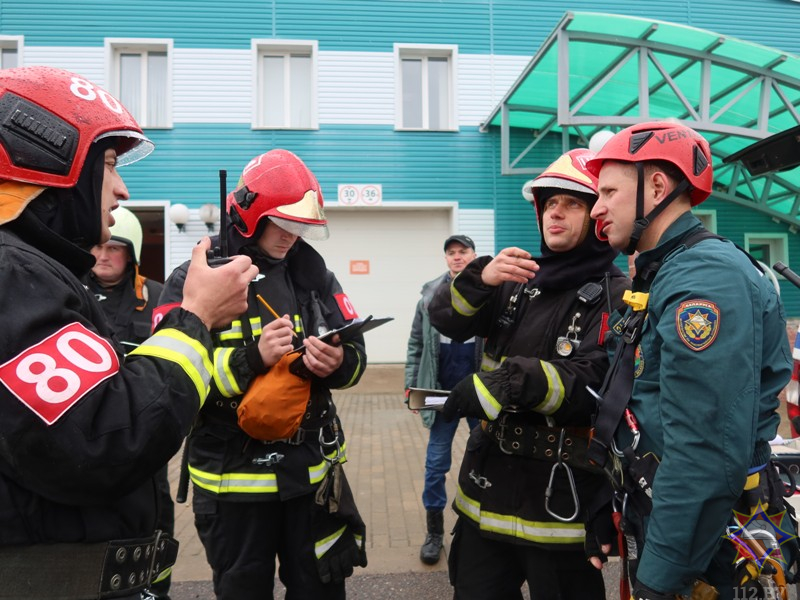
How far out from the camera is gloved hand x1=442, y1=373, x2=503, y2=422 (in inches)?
76.2

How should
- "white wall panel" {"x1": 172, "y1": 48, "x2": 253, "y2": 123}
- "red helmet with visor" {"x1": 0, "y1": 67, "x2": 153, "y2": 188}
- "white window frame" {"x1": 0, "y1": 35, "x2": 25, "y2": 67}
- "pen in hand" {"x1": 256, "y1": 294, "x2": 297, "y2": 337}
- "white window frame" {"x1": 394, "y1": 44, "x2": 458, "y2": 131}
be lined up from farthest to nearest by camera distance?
"white window frame" {"x1": 394, "y1": 44, "x2": 458, "y2": 131} → "white wall panel" {"x1": 172, "y1": 48, "x2": 253, "y2": 123} → "white window frame" {"x1": 0, "y1": 35, "x2": 25, "y2": 67} → "pen in hand" {"x1": 256, "y1": 294, "x2": 297, "y2": 337} → "red helmet with visor" {"x1": 0, "y1": 67, "x2": 153, "y2": 188}

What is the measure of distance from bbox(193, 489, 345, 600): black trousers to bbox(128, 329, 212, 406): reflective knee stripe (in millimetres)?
1105

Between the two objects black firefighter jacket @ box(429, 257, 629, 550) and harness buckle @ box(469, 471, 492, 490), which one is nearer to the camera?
black firefighter jacket @ box(429, 257, 629, 550)

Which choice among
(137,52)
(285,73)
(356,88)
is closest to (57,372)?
(356,88)

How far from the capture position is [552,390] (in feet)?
6.15

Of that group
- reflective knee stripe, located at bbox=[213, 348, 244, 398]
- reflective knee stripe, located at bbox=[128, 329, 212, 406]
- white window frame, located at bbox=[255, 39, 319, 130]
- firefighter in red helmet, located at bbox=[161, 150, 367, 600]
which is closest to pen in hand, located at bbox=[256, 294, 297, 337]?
firefighter in red helmet, located at bbox=[161, 150, 367, 600]

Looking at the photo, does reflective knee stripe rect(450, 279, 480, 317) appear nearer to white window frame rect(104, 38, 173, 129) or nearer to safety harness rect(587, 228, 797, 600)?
safety harness rect(587, 228, 797, 600)

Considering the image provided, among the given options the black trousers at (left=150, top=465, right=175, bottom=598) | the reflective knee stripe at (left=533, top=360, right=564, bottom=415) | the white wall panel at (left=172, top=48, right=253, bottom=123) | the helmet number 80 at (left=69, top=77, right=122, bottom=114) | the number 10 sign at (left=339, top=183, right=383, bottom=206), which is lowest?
the black trousers at (left=150, top=465, right=175, bottom=598)

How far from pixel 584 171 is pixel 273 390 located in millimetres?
A: 1513

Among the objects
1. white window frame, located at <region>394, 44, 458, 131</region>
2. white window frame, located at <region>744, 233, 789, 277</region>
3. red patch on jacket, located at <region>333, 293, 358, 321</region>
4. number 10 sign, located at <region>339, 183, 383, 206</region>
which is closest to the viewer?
red patch on jacket, located at <region>333, 293, 358, 321</region>

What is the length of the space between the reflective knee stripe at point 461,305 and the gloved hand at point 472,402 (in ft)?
1.13

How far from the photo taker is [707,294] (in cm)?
145

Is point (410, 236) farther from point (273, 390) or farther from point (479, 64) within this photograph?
point (273, 390)

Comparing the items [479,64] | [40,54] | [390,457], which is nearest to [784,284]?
[479,64]
